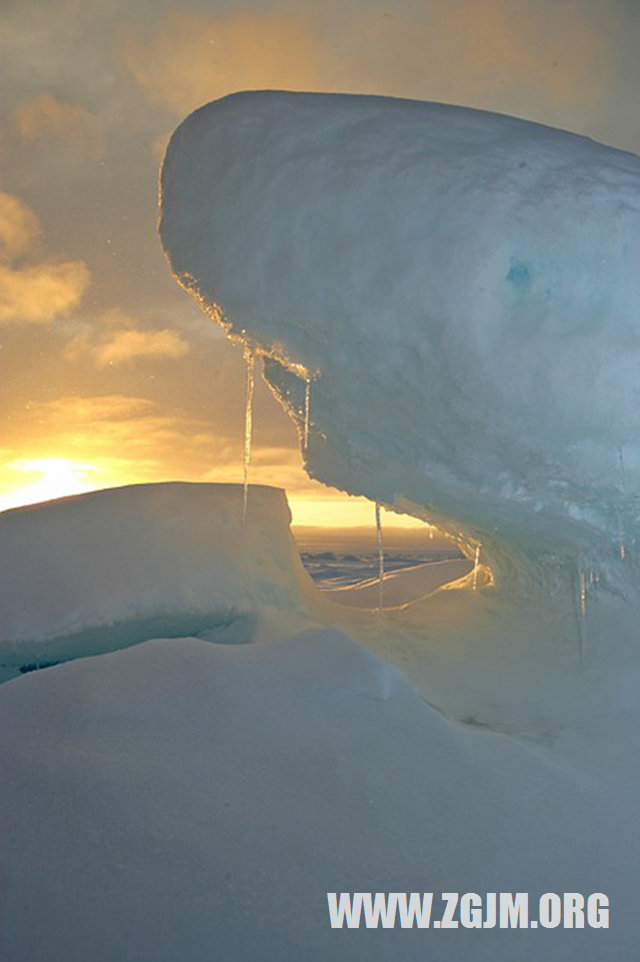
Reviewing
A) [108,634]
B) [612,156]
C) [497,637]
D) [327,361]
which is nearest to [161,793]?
[108,634]

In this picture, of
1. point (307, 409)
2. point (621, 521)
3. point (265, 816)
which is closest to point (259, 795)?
point (265, 816)

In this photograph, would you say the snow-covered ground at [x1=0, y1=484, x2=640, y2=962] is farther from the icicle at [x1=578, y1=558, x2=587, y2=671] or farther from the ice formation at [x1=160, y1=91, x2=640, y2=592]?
the ice formation at [x1=160, y1=91, x2=640, y2=592]

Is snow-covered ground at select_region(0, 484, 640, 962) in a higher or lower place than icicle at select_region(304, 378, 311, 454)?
lower

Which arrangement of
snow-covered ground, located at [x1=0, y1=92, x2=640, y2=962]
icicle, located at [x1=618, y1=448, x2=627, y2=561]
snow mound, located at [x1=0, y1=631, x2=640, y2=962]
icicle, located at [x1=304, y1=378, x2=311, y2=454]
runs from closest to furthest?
1. snow mound, located at [x1=0, y1=631, x2=640, y2=962]
2. snow-covered ground, located at [x1=0, y1=92, x2=640, y2=962]
3. icicle, located at [x1=618, y1=448, x2=627, y2=561]
4. icicle, located at [x1=304, y1=378, x2=311, y2=454]

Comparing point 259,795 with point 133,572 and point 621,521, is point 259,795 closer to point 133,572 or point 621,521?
point 133,572

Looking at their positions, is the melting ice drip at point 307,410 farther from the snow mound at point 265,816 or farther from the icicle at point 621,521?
the snow mound at point 265,816

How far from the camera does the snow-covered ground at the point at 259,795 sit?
1.65 meters

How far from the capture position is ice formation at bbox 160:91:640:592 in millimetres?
3322

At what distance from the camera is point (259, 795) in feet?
6.75

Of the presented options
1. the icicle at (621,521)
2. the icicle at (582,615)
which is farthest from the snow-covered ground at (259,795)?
the icicle at (621,521)

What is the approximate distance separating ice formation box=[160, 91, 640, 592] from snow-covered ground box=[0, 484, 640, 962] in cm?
136

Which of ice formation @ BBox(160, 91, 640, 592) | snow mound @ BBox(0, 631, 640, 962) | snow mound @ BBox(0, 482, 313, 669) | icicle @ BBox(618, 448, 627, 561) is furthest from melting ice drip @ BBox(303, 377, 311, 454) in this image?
snow mound @ BBox(0, 631, 640, 962)

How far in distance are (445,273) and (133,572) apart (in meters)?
2.19

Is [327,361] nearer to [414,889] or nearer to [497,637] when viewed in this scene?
[497,637]
